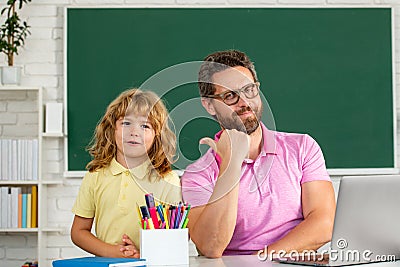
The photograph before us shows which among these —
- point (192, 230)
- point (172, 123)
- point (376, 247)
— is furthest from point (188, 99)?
point (376, 247)

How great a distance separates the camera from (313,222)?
2092 mm

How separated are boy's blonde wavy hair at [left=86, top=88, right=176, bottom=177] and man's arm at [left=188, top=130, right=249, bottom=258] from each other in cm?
14

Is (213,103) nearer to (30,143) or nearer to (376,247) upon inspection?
(376,247)

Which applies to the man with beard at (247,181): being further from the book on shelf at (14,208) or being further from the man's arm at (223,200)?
the book on shelf at (14,208)

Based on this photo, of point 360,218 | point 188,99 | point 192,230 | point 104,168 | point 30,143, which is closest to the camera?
point 360,218

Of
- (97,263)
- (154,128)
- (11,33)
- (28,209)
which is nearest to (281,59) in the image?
(11,33)

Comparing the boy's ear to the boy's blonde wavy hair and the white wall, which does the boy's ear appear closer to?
the boy's blonde wavy hair

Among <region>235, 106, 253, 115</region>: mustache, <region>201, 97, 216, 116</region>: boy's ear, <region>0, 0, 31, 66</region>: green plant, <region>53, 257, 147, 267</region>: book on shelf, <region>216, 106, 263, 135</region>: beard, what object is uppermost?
<region>0, 0, 31, 66</region>: green plant

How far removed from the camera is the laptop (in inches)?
63.5

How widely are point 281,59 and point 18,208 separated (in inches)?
63.2

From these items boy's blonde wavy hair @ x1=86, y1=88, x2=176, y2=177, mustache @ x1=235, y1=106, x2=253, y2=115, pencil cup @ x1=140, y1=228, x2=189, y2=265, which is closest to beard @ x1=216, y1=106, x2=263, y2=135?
mustache @ x1=235, y1=106, x2=253, y2=115

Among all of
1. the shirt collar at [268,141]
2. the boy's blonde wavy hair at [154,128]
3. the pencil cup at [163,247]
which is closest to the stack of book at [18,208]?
the boy's blonde wavy hair at [154,128]

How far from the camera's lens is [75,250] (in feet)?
12.7

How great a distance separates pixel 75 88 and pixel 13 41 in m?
0.40
